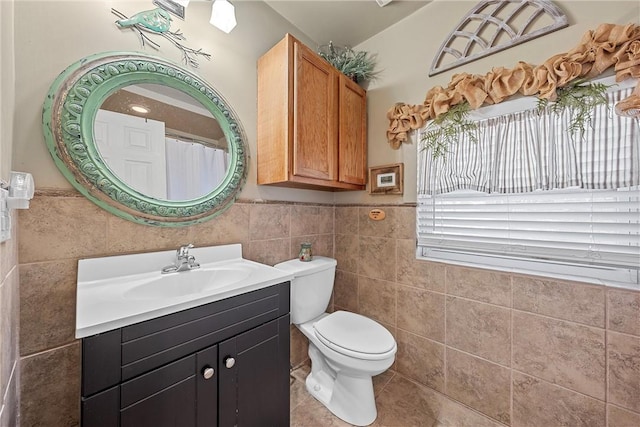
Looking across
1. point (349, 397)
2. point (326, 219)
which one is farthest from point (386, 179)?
point (349, 397)

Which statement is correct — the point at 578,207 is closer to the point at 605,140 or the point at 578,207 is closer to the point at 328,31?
the point at 605,140

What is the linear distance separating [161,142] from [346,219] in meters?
1.34

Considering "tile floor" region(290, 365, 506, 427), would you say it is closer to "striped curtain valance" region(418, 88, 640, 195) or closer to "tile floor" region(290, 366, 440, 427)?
"tile floor" region(290, 366, 440, 427)

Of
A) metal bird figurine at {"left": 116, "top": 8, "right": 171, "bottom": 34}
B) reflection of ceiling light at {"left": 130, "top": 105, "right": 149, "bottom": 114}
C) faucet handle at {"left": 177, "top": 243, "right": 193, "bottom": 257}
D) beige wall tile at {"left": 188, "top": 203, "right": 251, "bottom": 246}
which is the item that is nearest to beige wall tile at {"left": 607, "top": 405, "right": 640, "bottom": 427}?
beige wall tile at {"left": 188, "top": 203, "right": 251, "bottom": 246}

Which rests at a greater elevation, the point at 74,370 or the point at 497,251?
the point at 497,251

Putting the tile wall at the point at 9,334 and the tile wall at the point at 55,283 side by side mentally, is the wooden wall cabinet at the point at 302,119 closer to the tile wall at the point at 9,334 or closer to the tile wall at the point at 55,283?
the tile wall at the point at 55,283

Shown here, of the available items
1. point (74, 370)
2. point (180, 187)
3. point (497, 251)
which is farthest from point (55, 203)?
point (497, 251)

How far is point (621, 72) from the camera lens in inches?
38.7

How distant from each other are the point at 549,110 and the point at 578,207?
49 cm

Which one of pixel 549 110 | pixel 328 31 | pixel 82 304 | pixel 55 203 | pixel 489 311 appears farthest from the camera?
pixel 328 31

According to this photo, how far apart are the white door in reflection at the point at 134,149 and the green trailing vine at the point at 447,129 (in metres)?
1.53

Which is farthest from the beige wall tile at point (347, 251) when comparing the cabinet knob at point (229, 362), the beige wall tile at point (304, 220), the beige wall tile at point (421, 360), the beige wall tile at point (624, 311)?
the beige wall tile at point (624, 311)

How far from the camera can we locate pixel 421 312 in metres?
1.56

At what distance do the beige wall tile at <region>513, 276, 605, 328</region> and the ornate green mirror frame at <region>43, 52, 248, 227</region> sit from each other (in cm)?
170
